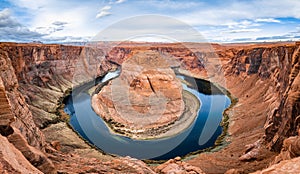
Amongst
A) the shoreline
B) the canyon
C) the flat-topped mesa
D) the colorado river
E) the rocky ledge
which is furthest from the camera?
the flat-topped mesa

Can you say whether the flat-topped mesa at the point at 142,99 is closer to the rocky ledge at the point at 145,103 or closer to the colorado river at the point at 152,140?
the rocky ledge at the point at 145,103

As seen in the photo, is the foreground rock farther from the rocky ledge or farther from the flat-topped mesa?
the flat-topped mesa

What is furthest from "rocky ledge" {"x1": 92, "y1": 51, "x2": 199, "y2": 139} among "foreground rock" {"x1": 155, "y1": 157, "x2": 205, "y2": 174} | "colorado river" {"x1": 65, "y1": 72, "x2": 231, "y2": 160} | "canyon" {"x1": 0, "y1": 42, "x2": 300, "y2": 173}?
"foreground rock" {"x1": 155, "y1": 157, "x2": 205, "y2": 174}

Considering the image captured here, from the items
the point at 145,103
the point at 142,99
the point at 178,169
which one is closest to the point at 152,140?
the point at 145,103

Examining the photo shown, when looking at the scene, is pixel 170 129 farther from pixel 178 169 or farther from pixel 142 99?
pixel 178 169

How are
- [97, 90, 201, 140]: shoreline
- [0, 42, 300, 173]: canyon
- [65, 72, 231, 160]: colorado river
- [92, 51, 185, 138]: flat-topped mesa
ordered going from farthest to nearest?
[92, 51, 185, 138]: flat-topped mesa, [97, 90, 201, 140]: shoreline, [65, 72, 231, 160]: colorado river, [0, 42, 300, 173]: canyon

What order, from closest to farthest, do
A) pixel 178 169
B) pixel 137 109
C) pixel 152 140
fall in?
1. pixel 178 169
2. pixel 152 140
3. pixel 137 109
